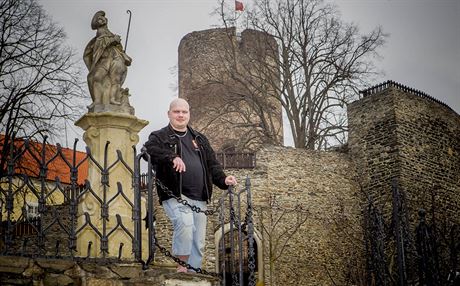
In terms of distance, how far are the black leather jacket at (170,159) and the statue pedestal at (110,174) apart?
27.7 inches

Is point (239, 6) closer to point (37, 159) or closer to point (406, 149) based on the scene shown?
point (406, 149)

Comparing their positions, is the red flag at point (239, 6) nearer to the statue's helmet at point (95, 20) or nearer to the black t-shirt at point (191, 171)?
the statue's helmet at point (95, 20)

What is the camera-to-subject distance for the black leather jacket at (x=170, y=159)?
6.89m

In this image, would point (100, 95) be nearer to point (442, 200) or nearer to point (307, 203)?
point (307, 203)

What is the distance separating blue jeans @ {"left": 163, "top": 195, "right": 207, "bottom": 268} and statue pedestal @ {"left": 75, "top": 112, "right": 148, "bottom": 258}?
0.81 meters

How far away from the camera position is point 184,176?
6.98m

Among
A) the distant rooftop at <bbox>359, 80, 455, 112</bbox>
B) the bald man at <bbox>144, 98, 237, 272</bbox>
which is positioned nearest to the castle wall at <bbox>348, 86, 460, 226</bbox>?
the distant rooftop at <bbox>359, 80, 455, 112</bbox>

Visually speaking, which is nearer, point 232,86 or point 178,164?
point 178,164

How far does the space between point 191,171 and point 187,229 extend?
59 cm

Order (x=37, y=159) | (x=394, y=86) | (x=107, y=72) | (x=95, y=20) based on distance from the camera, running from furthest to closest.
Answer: (x=394, y=86) < (x=95, y=20) < (x=107, y=72) < (x=37, y=159)

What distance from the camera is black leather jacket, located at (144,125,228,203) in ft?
22.6

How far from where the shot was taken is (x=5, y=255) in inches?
229

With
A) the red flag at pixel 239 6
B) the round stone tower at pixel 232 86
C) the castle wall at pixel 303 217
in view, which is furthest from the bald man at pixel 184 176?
the red flag at pixel 239 6

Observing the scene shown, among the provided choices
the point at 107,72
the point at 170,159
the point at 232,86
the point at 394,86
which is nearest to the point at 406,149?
the point at 394,86
